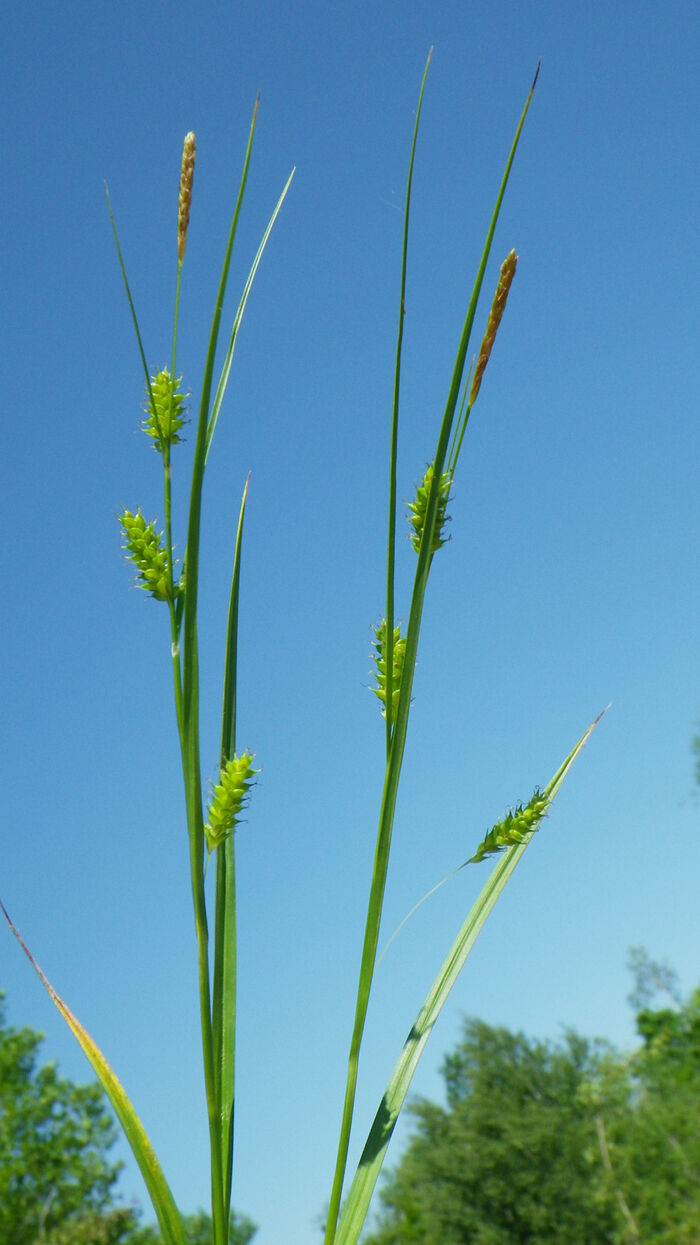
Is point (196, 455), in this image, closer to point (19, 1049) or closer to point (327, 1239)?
point (327, 1239)

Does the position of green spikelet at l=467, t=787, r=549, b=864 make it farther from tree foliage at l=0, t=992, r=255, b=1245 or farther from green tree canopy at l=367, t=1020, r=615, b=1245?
green tree canopy at l=367, t=1020, r=615, b=1245

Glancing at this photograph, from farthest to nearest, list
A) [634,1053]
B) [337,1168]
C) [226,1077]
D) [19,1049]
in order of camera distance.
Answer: [634,1053], [19,1049], [226,1077], [337,1168]

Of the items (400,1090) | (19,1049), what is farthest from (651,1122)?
(400,1090)

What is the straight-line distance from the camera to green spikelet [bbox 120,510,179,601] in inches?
37.3

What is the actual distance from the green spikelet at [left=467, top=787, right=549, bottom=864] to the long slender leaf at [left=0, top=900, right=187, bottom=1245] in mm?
444

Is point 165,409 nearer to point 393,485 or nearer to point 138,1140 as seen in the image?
point 393,485

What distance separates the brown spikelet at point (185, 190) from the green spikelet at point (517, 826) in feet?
2.18

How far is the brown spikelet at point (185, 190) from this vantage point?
3.06 ft

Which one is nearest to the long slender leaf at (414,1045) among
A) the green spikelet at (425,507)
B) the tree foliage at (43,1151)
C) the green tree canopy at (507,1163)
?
the green spikelet at (425,507)

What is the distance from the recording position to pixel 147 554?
95 cm

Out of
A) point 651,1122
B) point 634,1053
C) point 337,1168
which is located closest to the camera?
point 337,1168

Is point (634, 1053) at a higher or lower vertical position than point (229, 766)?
higher

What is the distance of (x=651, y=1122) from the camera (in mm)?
28578

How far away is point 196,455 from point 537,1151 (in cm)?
3372
